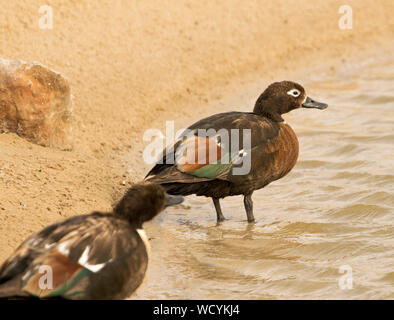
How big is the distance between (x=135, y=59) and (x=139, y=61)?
62 millimetres

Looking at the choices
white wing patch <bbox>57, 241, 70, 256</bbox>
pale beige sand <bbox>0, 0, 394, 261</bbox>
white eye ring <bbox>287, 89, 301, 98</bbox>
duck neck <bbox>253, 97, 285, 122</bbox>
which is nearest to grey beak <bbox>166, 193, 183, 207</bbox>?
white wing patch <bbox>57, 241, 70, 256</bbox>

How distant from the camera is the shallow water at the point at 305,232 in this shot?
6863 millimetres

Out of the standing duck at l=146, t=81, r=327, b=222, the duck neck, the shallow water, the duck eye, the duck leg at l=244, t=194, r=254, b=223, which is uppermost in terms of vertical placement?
the duck eye

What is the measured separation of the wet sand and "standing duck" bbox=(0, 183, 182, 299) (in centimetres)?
178

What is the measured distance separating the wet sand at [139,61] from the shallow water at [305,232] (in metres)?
0.93

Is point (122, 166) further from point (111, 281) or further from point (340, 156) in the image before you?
point (111, 281)

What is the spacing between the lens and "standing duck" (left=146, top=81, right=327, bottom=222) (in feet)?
25.2

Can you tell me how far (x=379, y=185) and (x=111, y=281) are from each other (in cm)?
479

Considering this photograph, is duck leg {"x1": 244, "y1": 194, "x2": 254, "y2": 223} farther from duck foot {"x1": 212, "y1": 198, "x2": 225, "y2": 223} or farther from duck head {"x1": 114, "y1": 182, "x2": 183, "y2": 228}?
duck head {"x1": 114, "y1": 182, "x2": 183, "y2": 228}

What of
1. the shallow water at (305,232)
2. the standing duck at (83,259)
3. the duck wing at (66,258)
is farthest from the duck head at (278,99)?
the duck wing at (66,258)

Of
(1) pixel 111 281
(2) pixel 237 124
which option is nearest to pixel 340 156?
(2) pixel 237 124

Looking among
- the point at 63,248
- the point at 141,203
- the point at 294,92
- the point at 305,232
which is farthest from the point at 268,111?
the point at 63,248

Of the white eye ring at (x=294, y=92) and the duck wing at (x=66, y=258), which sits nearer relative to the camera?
the duck wing at (x=66, y=258)

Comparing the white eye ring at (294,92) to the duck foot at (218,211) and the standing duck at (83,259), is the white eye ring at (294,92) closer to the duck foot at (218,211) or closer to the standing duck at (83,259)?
the duck foot at (218,211)
